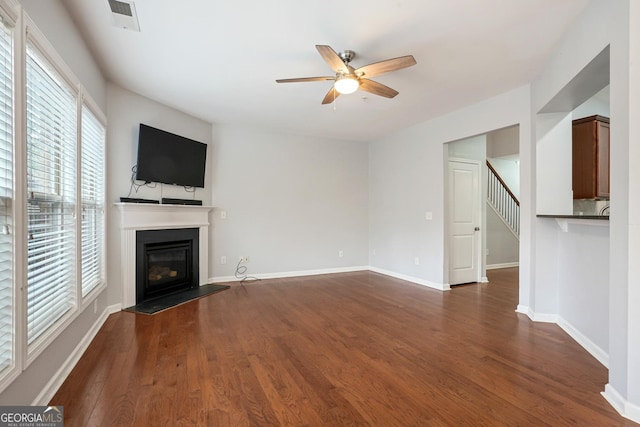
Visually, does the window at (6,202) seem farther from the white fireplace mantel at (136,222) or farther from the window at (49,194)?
the white fireplace mantel at (136,222)

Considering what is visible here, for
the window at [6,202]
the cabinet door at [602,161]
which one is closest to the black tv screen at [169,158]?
the window at [6,202]

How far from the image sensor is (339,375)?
2107mm

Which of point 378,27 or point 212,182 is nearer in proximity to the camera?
point 378,27

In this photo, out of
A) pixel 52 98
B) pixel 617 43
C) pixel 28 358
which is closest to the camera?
pixel 28 358

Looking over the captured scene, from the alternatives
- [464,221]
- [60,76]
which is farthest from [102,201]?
[464,221]

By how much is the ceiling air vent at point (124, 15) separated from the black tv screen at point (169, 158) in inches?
59.5

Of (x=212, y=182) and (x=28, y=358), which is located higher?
(x=212, y=182)

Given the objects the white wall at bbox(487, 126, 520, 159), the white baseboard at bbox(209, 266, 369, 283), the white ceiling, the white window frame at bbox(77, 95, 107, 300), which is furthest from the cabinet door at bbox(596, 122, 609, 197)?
the white window frame at bbox(77, 95, 107, 300)

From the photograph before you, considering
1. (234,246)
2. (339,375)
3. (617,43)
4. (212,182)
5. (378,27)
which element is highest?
(378,27)

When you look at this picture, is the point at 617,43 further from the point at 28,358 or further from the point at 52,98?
the point at 28,358

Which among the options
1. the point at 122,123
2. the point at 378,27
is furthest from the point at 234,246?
the point at 378,27

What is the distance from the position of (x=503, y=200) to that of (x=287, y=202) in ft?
15.7

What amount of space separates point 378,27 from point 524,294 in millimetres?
3243

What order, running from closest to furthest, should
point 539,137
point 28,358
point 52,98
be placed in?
point 28,358 → point 52,98 → point 539,137
